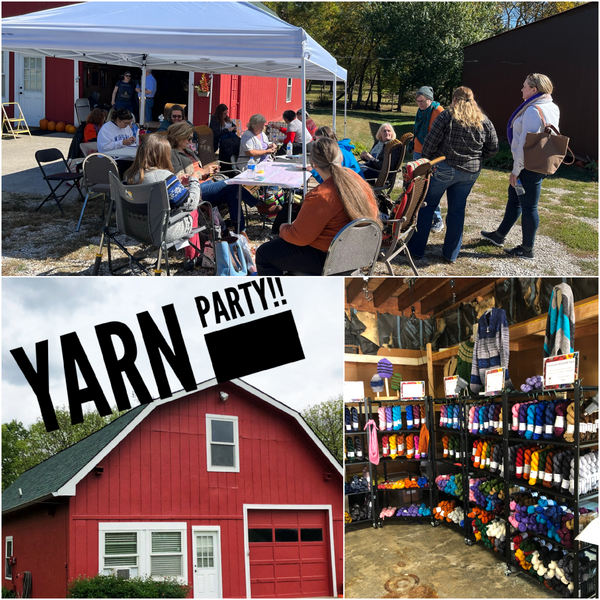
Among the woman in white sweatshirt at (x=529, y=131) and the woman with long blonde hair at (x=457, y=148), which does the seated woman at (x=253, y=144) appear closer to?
the woman with long blonde hair at (x=457, y=148)

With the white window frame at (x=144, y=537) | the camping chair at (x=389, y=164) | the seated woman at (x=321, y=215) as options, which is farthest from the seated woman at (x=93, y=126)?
the white window frame at (x=144, y=537)

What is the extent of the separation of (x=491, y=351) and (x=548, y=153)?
6.06 ft

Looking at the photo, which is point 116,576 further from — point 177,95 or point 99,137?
point 177,95

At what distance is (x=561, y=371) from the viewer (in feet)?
13.5

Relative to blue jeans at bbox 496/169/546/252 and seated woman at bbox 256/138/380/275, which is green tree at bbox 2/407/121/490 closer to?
seated woman at bbox 256/138/380/275

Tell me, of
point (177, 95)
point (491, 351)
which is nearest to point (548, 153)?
point (491, 351)

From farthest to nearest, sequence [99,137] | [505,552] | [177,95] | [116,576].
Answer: [177,95] < [99,137] < [505,552] < [116,576]

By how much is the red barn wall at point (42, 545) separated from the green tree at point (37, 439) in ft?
1.12

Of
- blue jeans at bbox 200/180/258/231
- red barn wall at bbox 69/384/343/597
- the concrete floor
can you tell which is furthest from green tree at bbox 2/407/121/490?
blue jeans at bbox 200/180/258/231

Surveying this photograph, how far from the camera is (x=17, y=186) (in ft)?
26.2

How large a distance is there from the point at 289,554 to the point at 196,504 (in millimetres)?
716

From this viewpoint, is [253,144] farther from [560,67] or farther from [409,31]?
[409,31]

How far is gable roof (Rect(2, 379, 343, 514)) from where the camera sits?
3.91 m

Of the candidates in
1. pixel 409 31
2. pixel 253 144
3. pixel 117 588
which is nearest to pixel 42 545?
pixel 117 588
